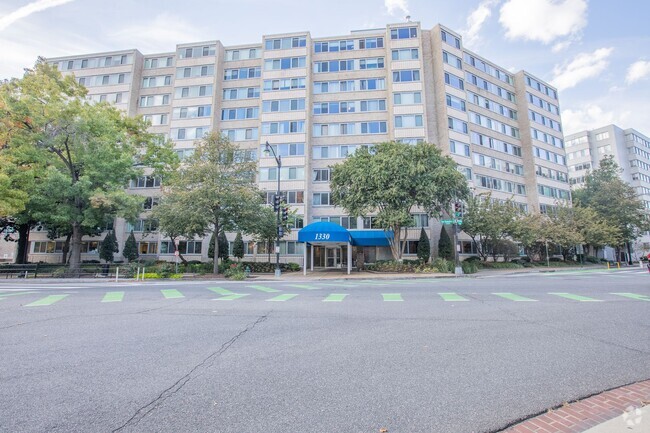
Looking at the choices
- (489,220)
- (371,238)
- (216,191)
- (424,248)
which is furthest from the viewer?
(371,238)

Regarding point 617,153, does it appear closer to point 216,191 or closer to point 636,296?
point 636,296

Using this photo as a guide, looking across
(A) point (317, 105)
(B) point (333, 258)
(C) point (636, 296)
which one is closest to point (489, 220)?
(B) point (333, 258)

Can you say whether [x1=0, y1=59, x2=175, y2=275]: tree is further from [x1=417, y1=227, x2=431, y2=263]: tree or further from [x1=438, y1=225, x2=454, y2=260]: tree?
[x1=438, y1=225, x2=454, y2=260]: tree

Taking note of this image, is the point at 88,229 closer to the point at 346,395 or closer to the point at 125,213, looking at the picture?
the point at 125,213

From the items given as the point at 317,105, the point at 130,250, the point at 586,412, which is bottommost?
the point at 586,412

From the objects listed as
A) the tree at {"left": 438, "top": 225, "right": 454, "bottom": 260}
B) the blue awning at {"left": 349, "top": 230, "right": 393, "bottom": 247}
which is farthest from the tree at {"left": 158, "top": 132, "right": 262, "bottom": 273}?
the tree at {"left": 438, "top": 225, "right": 454, "bottom": 260}

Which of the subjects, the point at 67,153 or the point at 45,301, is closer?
the point at 45,301

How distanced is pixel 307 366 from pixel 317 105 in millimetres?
42407

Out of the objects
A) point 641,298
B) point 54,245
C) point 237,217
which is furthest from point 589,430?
point 54,245

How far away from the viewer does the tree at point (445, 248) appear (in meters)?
37.0

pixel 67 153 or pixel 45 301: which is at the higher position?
pixel 67 153

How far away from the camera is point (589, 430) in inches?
119

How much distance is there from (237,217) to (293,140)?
17.6m

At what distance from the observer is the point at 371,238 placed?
38.8 m
